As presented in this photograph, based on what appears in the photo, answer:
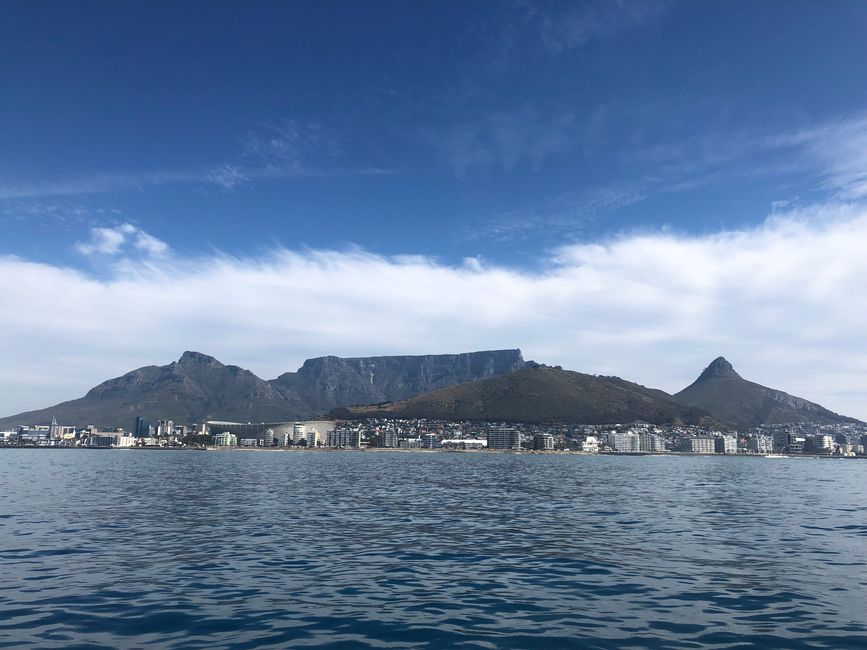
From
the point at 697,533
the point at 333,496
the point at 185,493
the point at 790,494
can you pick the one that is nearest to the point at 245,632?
the point at 697,533

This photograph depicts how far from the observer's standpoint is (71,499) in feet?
201

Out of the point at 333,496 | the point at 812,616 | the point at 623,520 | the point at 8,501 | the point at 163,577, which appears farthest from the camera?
the point at 333,496

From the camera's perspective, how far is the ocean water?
1969 cm

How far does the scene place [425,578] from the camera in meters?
27.9

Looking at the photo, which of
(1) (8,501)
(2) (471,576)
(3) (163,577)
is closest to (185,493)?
(1) (8,501)

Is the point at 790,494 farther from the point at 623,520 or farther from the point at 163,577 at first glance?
the point at 163,577

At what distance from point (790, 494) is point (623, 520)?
156ft

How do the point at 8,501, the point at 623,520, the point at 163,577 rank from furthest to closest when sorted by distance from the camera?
the point at 8,501
the point at 623,520
the point at 163,577

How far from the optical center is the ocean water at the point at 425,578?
1969 centimetres

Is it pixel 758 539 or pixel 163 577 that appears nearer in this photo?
pixel 163 577

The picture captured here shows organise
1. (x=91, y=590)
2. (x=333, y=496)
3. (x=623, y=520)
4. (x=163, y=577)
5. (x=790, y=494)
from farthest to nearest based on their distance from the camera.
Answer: (x=790, y=494) → (x=333, y=496) → (x=623, y=520) → (x=163, y=577) → (x=91, y=590)

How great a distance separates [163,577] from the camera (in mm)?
26938

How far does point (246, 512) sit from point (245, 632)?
33387 mm

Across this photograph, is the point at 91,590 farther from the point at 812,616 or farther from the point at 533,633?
the point at 812,616
